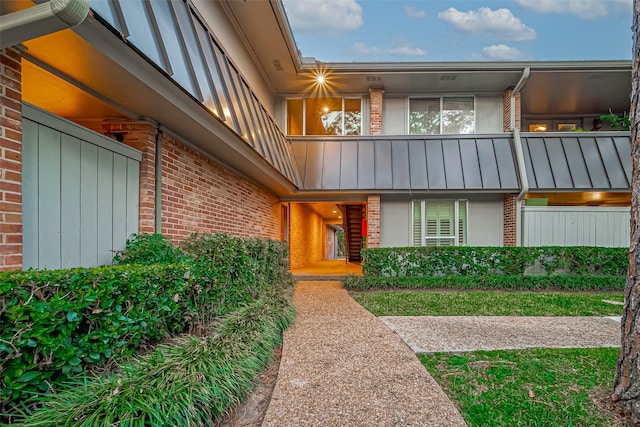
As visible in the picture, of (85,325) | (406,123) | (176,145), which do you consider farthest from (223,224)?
(406,123)

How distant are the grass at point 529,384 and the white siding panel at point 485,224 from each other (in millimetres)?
6010

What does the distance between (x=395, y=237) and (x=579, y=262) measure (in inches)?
182

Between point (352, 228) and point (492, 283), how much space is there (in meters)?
7.22

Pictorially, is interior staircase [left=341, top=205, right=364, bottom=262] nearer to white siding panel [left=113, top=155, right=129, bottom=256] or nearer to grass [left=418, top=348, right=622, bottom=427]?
white siding panel [left=113, top=155, right=129, bottom=256]

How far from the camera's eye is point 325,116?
33.9 ft

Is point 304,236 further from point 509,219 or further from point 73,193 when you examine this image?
point 73,193

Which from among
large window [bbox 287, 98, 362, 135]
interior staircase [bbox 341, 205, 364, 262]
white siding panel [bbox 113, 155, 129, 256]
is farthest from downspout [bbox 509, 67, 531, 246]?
white siding panel [bbox 113, 155, 129, 256]

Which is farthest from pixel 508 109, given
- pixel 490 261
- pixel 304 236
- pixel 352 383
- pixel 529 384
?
pixel 352 383

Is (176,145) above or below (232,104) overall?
below

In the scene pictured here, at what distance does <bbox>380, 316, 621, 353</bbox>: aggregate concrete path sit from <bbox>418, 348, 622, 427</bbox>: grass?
0.99ft

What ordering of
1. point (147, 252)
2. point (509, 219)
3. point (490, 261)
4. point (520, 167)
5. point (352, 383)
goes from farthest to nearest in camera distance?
1. point (509, 219)
2. point (520, 167)
3. point (490, 261)
4. point (147, 252)
5. point (352, 383)

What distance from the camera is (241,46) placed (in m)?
7.30

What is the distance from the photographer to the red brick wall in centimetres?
434

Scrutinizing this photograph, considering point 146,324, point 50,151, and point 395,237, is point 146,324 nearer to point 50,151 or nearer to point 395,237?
point 50,151
